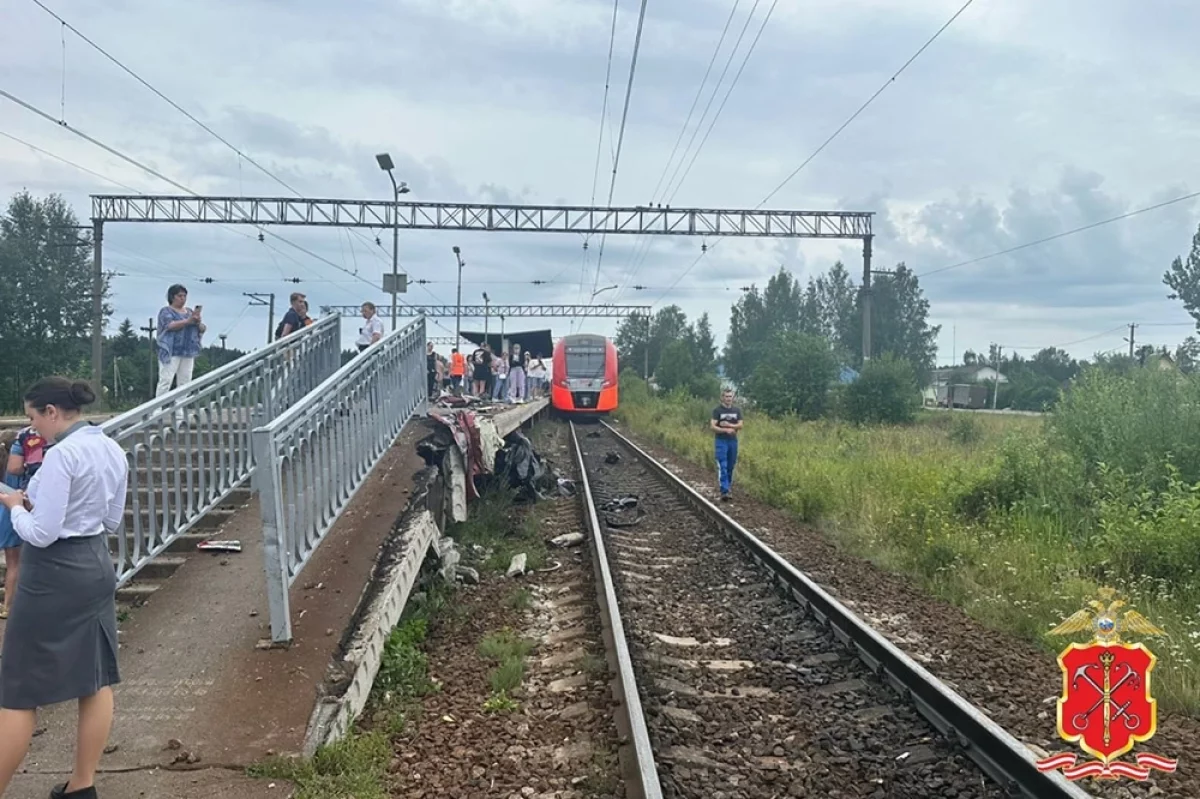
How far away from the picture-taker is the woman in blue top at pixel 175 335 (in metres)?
8.64

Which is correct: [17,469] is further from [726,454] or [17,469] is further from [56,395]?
[726,454]

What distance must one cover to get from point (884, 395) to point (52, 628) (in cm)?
3114

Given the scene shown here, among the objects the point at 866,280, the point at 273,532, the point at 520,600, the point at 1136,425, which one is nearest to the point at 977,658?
the point at 520,600

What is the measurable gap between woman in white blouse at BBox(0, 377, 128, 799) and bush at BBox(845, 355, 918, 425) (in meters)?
30.1

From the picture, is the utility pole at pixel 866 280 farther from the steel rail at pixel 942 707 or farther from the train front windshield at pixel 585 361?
the steel rail at pixel 942 707

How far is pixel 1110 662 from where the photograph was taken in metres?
2.22

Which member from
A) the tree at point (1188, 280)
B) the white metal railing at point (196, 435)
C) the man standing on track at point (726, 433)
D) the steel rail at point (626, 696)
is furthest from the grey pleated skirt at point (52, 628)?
the tree at point (1188, 280)

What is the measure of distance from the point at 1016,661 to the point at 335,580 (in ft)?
14.5

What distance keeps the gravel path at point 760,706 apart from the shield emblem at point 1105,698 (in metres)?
1.87

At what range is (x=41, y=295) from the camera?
151 feet

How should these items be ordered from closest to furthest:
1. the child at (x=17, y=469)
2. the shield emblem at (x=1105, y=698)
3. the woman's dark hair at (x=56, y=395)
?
the shield emblem at (x=1105, y=698) → the woman's dark hair at (x=56, y=395) → the child at (x=17, y=469)

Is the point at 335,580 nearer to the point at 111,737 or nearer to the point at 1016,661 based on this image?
the point at 111,737

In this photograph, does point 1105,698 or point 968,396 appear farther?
point 968,396

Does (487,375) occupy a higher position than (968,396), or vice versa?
(968,396)
